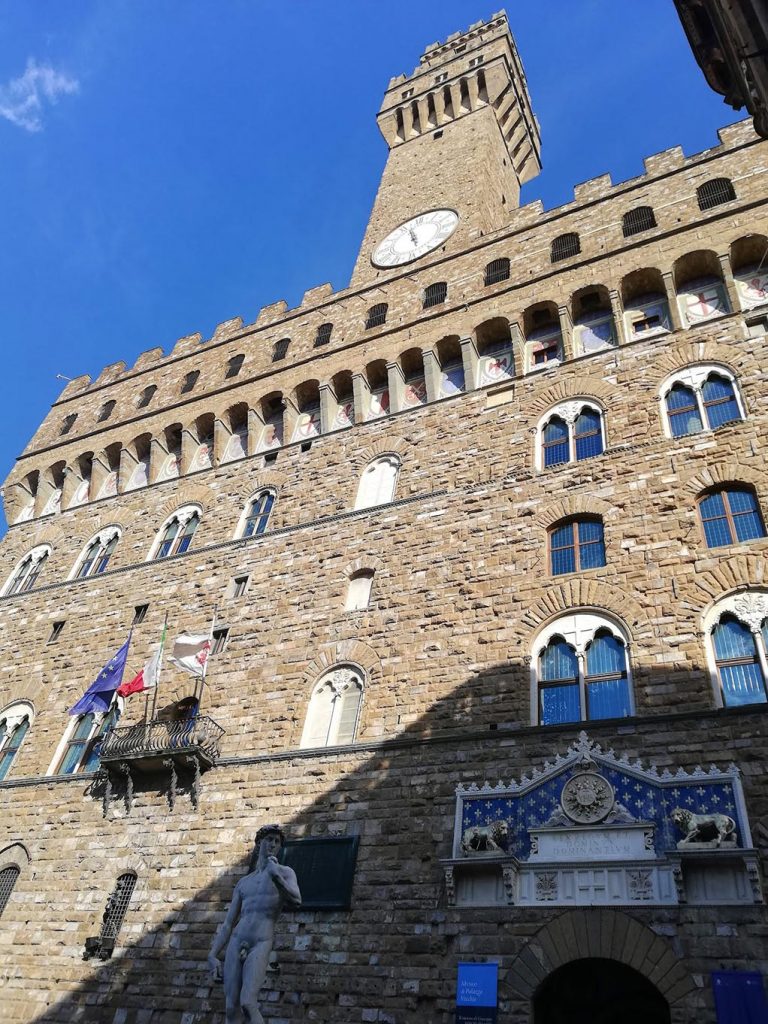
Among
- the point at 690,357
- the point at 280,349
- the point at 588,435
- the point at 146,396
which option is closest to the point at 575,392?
the point at 588,435

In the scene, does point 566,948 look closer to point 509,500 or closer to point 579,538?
point 579,538

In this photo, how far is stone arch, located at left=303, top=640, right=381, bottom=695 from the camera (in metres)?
11.4

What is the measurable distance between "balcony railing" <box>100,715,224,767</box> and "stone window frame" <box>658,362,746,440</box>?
7.80 meters

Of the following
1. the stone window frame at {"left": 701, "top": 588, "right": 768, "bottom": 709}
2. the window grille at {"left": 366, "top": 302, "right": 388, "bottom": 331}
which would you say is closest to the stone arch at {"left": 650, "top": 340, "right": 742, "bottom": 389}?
the stone window frame at {"left": 701, "top": 588, "right": 768, "bottom": 709}

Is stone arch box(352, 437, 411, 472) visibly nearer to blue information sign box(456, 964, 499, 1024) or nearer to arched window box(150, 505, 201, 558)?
arched window box(150, 505, 201, 558)

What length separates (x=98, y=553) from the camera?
1741cm

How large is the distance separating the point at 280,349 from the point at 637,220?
26.1ft

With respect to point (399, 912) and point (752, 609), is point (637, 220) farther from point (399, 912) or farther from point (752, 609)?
point (399, 912)

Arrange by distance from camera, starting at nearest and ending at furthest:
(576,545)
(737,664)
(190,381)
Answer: (737,664) < (576,545) < (190,381)

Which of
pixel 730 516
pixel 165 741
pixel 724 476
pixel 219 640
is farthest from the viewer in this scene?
pixel 219 640

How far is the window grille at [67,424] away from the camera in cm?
2119

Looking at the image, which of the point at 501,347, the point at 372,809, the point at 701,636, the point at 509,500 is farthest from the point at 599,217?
the point at 372,809

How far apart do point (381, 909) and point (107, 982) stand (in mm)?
3785

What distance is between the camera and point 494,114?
942 inches
